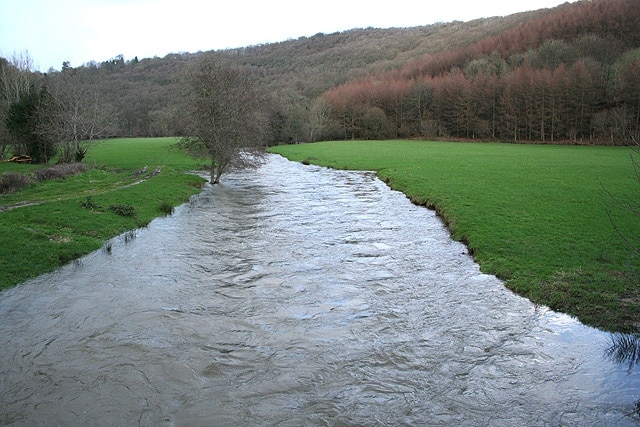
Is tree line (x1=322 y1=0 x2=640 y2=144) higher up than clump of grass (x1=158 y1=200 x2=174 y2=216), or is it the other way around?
tree line (x1=322 y1=0 x2=640 y2=144)

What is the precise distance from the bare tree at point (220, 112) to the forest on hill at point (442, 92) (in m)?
1.66

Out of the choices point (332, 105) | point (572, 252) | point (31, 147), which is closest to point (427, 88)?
point (332, 105)

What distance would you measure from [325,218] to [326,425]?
16.3 meters

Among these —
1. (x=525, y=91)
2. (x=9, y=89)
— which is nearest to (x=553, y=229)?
(x=9, y=89)

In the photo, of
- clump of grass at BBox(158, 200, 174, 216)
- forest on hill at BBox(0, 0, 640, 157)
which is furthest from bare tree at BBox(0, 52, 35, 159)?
clump of grass at BBox(158, 200, 174, 216)

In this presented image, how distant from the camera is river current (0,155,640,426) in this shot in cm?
748

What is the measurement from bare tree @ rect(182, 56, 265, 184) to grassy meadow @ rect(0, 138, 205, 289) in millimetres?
3585

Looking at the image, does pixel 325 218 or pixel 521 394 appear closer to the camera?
pixel 521 394

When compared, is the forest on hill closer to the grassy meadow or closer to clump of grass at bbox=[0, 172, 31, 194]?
the grassy meadow

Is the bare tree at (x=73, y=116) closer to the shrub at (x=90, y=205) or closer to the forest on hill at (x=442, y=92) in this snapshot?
the forest on hill at (x=442, y=92)

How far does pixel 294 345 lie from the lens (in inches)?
382

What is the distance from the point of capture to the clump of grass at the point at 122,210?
2225cm

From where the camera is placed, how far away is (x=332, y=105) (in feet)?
369

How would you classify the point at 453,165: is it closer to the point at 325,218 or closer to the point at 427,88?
the point at 325,218
